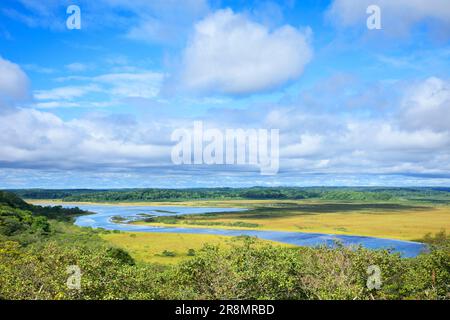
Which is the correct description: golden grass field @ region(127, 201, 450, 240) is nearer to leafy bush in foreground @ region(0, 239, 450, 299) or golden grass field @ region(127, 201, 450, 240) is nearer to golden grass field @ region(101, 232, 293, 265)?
golden grass field @ region(101, 232, 293, 265)

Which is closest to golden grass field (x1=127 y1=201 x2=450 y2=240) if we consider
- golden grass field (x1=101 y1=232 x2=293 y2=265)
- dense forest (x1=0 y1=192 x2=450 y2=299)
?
golden grass field (x1=101 y1=232 x2=293 y2=265)

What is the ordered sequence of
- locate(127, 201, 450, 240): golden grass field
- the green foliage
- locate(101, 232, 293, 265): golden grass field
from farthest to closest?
locate(127, 201, 450, 240): golden grass field
the green foliage
locate(101, 232, 293, 265): golden grass field

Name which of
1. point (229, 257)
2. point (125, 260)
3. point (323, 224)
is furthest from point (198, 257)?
point (323, 224)

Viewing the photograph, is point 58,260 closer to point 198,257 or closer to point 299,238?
point 198,257

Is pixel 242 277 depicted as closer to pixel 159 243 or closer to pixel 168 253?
pixel 168 253

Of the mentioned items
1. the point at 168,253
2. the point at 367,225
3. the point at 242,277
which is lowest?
the point at 367,225

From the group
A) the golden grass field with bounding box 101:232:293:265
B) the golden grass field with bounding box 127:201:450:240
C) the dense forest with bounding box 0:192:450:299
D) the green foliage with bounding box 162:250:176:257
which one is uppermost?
the dense forest with bounding box 0:192:450:299

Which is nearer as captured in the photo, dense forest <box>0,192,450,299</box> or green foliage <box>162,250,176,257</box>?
dense forest <box>0,192,450,299</box>

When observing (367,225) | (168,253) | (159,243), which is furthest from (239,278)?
(367,225)
